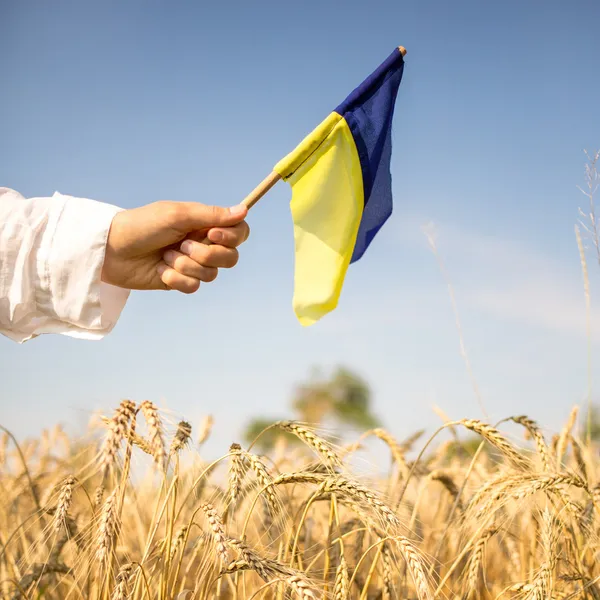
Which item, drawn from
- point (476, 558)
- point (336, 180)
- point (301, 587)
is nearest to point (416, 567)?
point (301, 587)

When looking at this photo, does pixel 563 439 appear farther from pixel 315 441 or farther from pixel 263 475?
pixel 263 475

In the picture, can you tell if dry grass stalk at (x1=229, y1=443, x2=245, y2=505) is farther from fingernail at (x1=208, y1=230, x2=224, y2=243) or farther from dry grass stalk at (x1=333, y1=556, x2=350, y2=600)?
fingernail at (x1=208, y1=230, x2=224, y2=243)

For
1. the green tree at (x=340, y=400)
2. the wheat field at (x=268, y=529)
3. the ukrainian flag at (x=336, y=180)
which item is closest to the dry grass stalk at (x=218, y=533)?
the wheat field at (x=268, y=529)

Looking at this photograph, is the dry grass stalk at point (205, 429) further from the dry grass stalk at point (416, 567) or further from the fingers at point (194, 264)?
the dry grass stalk at point (416, 567)

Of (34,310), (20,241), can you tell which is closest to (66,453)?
(34,310)

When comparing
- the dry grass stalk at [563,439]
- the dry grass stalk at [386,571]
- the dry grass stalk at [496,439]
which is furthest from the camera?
the dry grass stalk at [563,439]

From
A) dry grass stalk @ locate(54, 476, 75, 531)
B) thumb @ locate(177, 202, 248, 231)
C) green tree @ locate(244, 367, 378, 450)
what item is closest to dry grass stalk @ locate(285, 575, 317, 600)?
dry grass stalk @ locate(54, 476, 75, 531)

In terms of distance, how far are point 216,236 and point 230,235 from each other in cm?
4

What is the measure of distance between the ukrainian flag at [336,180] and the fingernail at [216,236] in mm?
264

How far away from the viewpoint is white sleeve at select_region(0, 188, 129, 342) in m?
2.31

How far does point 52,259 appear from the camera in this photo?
234cm

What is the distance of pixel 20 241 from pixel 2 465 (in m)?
0.83

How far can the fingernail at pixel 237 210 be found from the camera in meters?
2.08

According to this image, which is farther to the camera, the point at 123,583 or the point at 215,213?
the point at 215,213
